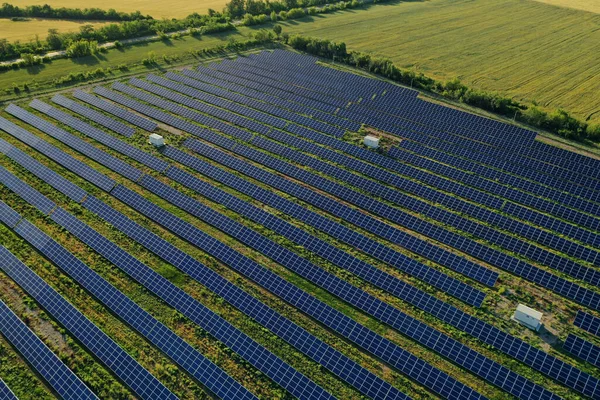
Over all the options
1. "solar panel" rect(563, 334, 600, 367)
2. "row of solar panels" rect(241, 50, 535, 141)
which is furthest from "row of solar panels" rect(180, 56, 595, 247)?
"solar panel" rect(563, 334, 600, 367)

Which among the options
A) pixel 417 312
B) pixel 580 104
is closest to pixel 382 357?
pixel 417 312

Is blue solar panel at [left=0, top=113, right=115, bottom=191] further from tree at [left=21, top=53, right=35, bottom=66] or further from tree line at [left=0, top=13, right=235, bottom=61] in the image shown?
tree line at [left=0, top=13, right=235, bottom=61]

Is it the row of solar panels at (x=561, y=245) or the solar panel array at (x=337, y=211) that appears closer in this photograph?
the solar panel array at (x=337, y=211)

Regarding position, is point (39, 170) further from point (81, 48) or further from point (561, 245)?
point (561, 245)

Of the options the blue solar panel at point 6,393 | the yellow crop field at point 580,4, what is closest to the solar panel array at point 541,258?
the blue solar panel at point 6,393

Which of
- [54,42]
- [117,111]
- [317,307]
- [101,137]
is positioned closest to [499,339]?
[317,307]

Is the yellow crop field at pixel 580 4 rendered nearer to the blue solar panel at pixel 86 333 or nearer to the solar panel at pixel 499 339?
the solar panel at pixel 499 339

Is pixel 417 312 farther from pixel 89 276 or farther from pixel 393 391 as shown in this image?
pixel 89 276
